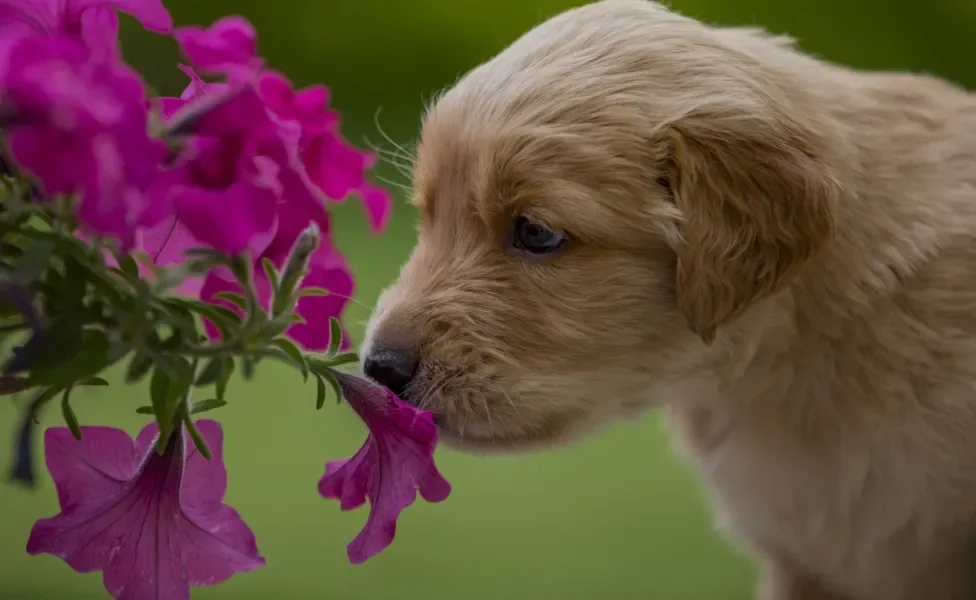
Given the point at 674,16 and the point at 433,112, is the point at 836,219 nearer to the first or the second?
the point at 674,16

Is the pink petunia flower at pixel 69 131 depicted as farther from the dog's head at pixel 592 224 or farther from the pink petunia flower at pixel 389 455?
the dog's head at pixel 592 224

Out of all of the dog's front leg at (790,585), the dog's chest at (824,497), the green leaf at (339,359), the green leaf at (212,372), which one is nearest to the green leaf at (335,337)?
the green leaf at (339,359)

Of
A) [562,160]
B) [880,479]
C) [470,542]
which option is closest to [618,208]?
[562,160]

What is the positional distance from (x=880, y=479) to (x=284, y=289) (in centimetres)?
75

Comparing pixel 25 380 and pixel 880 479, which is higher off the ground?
pixel 25 380

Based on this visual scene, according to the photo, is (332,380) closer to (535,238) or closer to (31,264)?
(31,264)

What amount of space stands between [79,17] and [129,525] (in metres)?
0.31

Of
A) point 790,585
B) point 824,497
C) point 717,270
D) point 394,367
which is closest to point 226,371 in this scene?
point 394,367

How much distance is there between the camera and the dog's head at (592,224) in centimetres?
96

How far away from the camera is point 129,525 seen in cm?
67

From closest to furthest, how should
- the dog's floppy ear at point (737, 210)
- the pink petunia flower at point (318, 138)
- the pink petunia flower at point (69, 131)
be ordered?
the pink petunia flower at point (69, 131) < the pink petunia flower at point (318, 138) < the dog's floppy ear at point (737, 210)

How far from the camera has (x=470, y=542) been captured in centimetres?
164

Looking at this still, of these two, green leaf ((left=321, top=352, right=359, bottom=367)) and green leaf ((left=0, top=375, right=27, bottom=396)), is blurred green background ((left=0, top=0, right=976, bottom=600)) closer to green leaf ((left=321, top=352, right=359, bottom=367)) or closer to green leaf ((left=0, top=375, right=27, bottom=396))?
green leaf ((left=321, top=352, right=359, bottom=367))

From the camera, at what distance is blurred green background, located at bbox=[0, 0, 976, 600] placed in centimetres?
154
